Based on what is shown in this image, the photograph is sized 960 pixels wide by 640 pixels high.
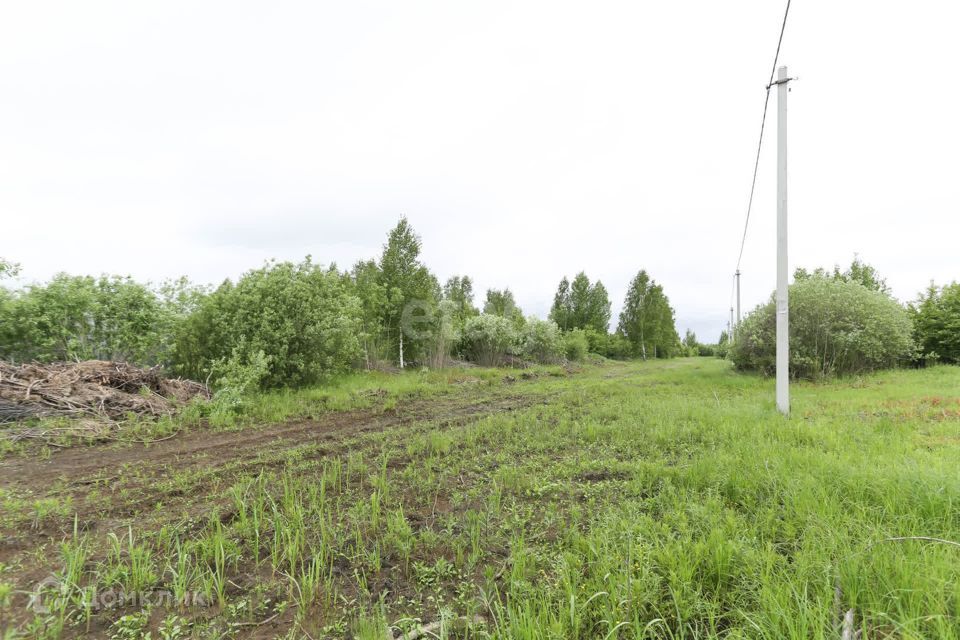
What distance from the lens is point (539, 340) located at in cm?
2861

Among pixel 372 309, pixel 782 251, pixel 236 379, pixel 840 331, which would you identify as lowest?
pixel 236 379

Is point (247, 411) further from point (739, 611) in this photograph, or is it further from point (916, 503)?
point (916, 503)

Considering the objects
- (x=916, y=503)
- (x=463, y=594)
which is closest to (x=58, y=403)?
(x=463, y=594)

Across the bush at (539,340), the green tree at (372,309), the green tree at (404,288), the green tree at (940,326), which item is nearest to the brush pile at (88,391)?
the green tree at (372,309)

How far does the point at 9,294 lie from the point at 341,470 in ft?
33.2

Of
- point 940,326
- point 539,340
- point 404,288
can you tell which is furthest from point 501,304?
point 940,326

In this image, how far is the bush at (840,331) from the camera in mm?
12461

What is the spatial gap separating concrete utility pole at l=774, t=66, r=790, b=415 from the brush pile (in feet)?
38.5

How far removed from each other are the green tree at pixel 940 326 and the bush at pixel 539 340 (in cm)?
1827

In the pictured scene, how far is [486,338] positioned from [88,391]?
19.6 metres

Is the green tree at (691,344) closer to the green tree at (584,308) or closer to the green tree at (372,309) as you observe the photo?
the green tree at (584,308)

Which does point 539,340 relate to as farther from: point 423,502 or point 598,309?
point 423,502

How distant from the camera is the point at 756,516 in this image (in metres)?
2.98

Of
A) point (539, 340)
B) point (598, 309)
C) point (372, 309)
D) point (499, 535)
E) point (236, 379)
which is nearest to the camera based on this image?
point (499, 535)
